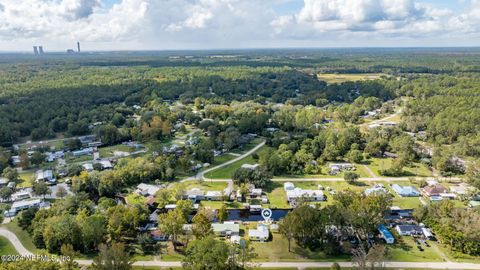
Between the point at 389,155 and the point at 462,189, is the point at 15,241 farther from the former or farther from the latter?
the point at 389,155

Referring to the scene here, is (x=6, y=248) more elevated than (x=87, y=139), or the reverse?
(x=87, y=139)

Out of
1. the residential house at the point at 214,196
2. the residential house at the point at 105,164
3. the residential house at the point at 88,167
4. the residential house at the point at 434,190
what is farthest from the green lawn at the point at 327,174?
the residential house at the point at 88,167

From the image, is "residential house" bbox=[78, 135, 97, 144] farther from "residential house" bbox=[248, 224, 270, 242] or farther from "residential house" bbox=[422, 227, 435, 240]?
"residential house" bbox=[422, 227, 435, 240]

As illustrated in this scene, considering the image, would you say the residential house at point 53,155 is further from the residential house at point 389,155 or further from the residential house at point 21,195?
the residential house at point 389,155

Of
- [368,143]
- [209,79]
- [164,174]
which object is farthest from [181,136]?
[209,79]

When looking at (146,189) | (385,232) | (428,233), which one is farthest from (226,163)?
→ (428,233)

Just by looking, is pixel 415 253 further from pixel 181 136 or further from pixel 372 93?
pixel 372 93
